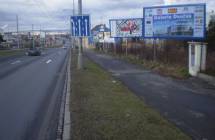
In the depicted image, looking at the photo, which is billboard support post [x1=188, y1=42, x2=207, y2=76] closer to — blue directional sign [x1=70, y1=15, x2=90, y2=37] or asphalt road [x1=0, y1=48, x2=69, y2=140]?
asphalt road [x1=0, y1=48, x2=69, y2=140]

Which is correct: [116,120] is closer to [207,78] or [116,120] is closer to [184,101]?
[184,101]

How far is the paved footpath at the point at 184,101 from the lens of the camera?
24.6 ft

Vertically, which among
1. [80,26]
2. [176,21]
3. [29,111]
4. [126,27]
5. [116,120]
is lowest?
[29,111]

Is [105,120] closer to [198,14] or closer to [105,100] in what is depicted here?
[105,100]

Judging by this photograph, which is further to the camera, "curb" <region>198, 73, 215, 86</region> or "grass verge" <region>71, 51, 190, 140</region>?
"curb" <region>198, 73, 215, 86</region>

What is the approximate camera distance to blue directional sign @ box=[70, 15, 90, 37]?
21419mm

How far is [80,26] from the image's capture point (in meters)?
21.6

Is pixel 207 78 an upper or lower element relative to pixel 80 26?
lower

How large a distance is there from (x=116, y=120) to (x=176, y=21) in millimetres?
16976

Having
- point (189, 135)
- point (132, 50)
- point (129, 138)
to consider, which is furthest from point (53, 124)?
point (132, 50)

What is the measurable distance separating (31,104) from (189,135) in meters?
5.40

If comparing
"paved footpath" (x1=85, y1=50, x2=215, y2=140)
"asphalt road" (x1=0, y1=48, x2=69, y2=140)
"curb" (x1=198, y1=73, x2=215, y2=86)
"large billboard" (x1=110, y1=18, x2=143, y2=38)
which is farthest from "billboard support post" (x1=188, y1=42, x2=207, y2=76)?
"large billboard" (x1=110, y1=18, x2=143, y2=38)

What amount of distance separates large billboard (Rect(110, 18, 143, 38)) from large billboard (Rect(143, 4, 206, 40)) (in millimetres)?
14003

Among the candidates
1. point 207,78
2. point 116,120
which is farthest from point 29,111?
point 207,78
